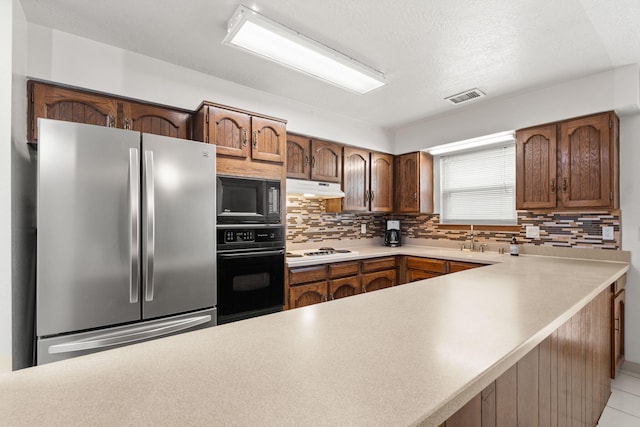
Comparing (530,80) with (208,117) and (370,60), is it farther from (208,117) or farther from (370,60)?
(208,117)

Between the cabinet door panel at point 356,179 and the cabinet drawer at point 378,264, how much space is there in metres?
0.67

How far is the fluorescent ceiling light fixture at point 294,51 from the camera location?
6.05ft

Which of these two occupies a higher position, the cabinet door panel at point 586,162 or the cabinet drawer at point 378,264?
the cabinet door panel at point 586,162

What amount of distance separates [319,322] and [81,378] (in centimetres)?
63

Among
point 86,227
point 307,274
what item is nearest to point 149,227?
point 86,227

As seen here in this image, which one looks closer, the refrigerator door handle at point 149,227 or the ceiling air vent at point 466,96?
the refrigerator door handle at point 149,227

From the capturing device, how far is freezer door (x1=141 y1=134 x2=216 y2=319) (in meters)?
1.83

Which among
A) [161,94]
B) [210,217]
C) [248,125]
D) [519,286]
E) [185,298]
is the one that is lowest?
[185,298]

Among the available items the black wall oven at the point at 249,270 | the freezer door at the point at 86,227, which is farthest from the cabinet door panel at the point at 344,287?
the freezer door at the point at 86,227

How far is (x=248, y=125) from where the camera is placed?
2549 mm

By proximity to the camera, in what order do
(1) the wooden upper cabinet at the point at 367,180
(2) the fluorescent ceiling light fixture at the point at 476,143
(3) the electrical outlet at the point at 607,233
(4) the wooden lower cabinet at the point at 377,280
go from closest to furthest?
(3) the electrical outlet at the point at 607,233
(2) the fluorescent ceiling light fixture at the point at 476,143
(4) the wooden lower cabinet at the point at 377,280
(1) the wooden upper cabinet at the point at 367,180

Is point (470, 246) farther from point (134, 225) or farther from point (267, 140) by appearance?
point (134, 225)

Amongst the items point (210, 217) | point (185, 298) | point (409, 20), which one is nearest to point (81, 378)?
point (185, 298)

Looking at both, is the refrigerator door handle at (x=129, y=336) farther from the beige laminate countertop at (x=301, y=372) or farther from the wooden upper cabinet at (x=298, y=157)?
the wooden upper cabinet at (x=298, y=157)
